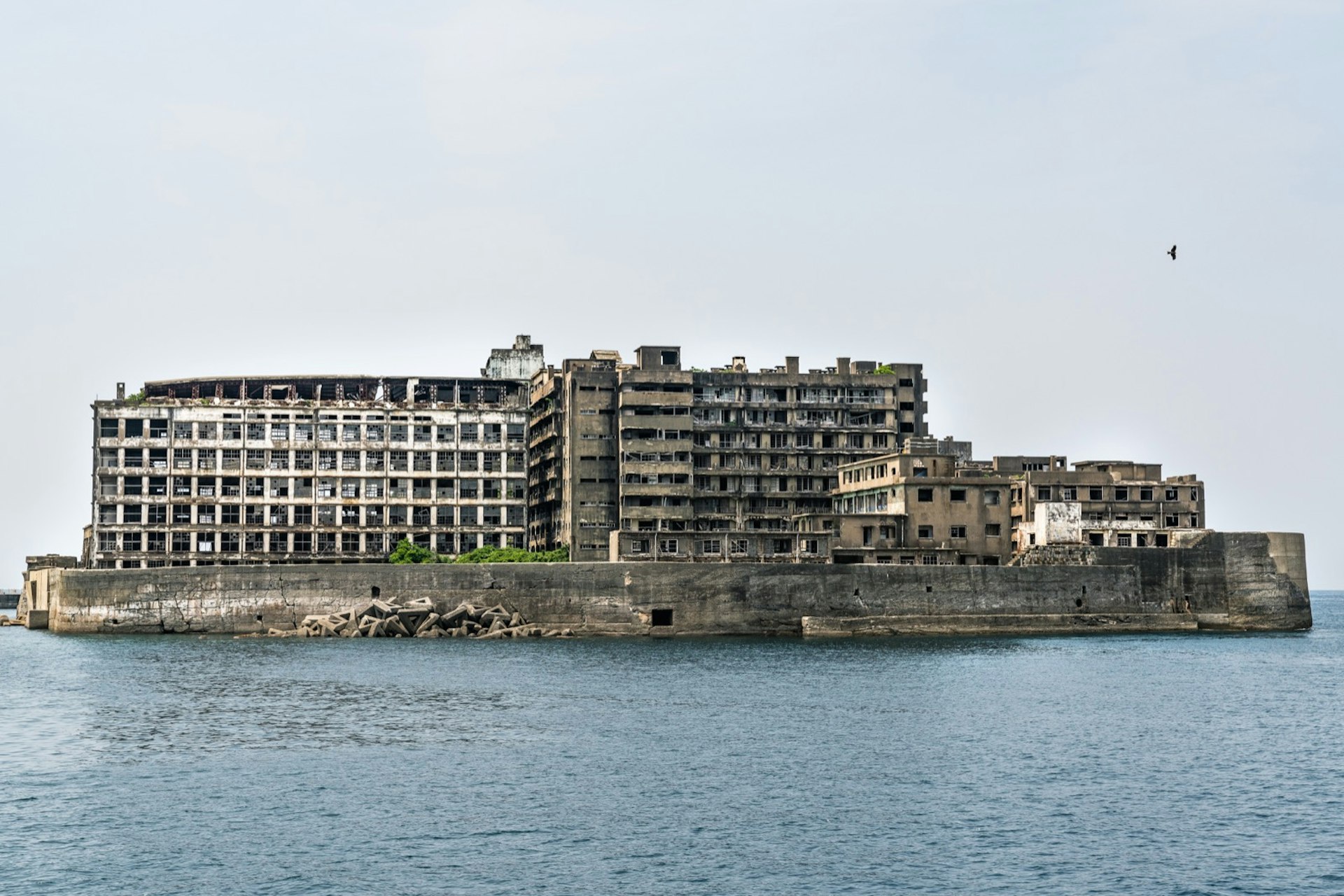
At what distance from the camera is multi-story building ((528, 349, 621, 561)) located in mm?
134125

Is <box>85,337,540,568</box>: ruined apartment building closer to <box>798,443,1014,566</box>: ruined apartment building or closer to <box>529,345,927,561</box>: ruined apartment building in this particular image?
<box>529,345,927,561</box>: ruined apartment building

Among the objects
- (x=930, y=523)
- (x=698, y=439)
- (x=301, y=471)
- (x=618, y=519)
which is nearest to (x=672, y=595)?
(x=930, y=523)

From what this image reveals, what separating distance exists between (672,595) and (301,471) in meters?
45.7

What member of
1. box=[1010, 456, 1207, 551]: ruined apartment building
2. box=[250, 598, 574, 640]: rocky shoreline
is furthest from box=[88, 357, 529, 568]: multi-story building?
box=[1010, 456, 1207, 551]: ruined apartment building

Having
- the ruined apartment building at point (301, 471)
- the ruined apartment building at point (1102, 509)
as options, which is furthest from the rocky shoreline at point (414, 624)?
the ruined apartment building at point (1102, 509)

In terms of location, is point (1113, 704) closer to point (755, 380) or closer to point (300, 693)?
point (300, 693)

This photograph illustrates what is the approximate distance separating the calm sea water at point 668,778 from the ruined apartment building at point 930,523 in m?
32.5

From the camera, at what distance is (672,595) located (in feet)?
353

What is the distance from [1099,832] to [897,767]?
10.6m

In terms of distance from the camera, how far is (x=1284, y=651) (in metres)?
102

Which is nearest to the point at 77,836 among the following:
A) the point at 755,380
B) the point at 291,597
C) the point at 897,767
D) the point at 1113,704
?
the point at 897,767

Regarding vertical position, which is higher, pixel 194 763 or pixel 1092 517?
pixel 1092 517

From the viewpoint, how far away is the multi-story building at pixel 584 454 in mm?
134125

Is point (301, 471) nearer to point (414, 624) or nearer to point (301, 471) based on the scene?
point (301, 471)
